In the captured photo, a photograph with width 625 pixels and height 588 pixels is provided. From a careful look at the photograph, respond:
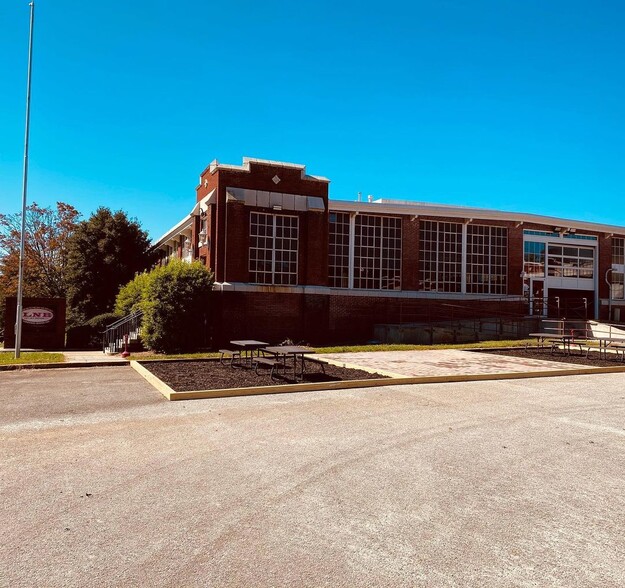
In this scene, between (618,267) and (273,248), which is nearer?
(273,248)

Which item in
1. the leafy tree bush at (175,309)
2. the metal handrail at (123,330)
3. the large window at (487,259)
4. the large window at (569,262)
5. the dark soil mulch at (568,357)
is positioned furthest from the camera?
the large window at (569,262)

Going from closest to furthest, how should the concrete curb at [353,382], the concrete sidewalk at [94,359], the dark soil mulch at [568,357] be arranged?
the concrete curb at [353,382] < the dark soil mulch at [568,357] < the concrete sidewalk at [94,359]

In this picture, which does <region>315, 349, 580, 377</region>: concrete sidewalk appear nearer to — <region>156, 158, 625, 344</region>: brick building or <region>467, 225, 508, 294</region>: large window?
<region>156, 158, 625, 344</region>: brick building

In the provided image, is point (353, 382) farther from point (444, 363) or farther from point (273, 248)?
point (273, 248)

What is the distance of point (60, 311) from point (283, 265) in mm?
9560

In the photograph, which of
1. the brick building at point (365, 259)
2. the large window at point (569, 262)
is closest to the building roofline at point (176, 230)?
the brick building at point (365, 259)

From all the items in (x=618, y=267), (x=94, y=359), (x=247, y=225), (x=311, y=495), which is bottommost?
(x=311, y=495)

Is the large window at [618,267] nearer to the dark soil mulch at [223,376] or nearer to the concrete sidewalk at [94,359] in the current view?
the dark soil mulch at [223,376]

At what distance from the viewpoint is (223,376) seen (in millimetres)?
11188

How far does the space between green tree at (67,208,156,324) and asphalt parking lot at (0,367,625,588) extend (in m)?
23.5

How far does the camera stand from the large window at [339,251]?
2420 centimetres

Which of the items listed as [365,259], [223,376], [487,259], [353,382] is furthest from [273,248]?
[353,382]

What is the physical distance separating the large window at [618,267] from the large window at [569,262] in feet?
5.34

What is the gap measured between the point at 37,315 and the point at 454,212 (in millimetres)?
19658
